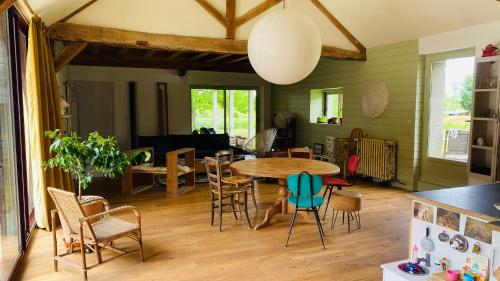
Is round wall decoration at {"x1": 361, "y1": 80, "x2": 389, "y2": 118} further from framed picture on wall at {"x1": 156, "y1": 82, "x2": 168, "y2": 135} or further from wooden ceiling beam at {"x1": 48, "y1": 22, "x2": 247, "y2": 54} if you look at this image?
framed picture on wall at {"x1": 156, "y1": 82, "x2": 168, "y2": 135}

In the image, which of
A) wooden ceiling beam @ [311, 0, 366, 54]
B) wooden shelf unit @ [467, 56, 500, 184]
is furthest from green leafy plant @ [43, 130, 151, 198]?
wooden ceiling beam @ [311, 0, 366, 54]

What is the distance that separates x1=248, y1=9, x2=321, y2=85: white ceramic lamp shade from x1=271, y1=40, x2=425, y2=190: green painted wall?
3.30 metres

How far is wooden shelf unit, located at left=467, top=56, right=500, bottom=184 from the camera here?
4.39 meters

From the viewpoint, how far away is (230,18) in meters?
5.58

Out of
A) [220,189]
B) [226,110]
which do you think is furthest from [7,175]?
[226,110]

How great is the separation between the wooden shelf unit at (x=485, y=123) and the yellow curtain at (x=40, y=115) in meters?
5.23

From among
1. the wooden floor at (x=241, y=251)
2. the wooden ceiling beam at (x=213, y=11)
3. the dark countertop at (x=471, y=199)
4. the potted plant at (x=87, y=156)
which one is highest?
the wooden ceiling beam at (x=213, y=11)

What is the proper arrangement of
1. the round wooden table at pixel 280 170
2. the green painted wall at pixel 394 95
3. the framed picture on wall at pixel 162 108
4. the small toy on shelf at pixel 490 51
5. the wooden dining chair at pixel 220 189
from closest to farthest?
1. the round wooden table at pixel 280 170
2. the wooden dining chair at pixel 220 189
3. the small toy on shelf at pixel 490 51
4. the green painted wall at pixel 394 95
5. the framed picture on wall at pixel 162 108

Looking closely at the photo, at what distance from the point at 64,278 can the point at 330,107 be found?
22.9ft

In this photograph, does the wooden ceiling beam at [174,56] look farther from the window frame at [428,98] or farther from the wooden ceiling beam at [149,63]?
the window frame at [428,98]

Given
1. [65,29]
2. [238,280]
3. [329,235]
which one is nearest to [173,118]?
[65,29]

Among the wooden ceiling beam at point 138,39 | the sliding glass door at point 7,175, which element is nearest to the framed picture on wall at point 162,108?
the wooden ceiling beam at point 138,39

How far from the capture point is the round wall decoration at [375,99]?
253 inches

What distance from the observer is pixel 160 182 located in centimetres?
652
